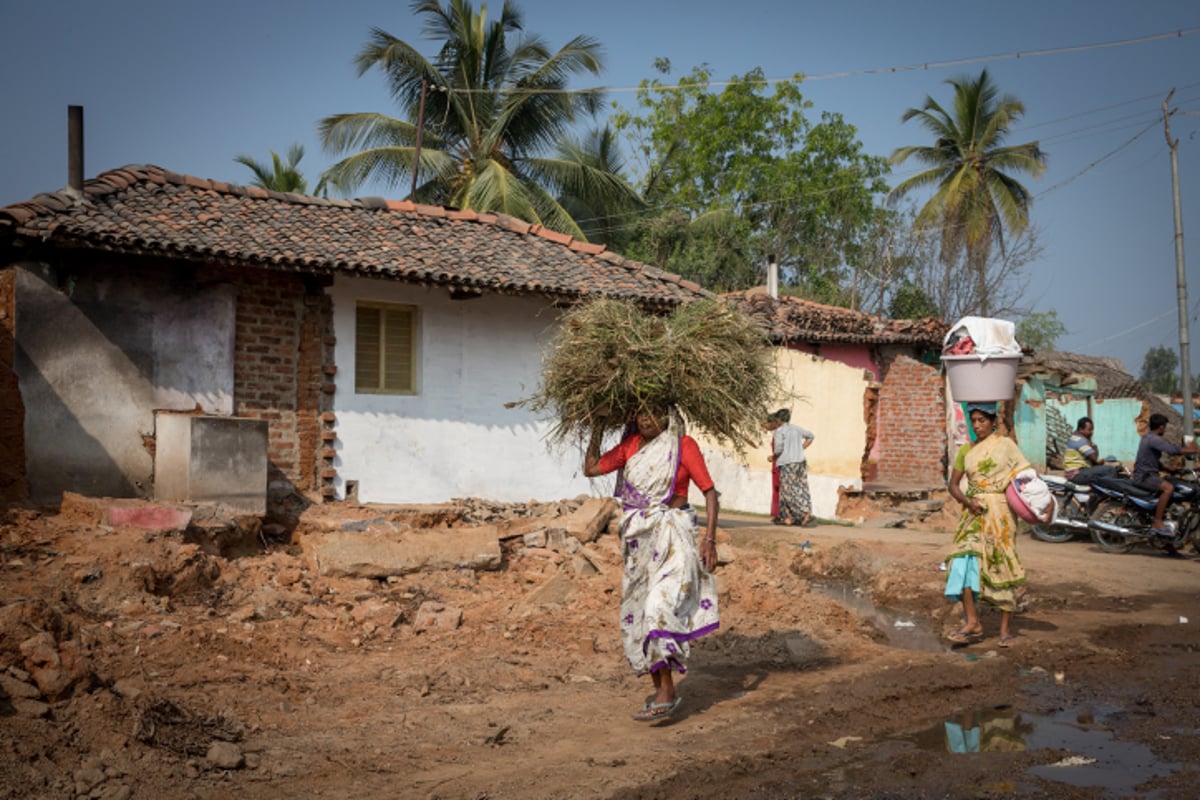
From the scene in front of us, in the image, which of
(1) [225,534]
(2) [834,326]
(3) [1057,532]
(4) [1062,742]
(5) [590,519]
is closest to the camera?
(4) [1062,742]

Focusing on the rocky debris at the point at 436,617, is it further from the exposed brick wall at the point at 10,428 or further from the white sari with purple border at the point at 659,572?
the exposed brick wall at the point at 10,428

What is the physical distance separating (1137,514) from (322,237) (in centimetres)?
1079

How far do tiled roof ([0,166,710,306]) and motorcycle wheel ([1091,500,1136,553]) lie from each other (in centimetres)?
612

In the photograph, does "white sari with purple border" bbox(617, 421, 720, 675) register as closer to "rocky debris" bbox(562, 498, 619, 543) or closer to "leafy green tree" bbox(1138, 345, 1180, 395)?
"rocky debris" bbox(562, 498, 619, 543)

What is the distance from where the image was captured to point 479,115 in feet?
74.3

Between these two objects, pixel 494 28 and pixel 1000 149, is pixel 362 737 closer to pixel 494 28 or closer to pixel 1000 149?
pixel 494 28

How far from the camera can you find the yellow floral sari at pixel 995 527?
7477 mm

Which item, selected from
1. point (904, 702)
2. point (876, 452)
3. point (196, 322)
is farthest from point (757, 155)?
point (904, 702)

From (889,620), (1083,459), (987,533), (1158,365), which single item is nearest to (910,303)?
(1083,459)

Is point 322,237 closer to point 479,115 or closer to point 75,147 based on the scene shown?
point 75,147

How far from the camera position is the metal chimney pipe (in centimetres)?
1010

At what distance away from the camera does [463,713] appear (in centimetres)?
579

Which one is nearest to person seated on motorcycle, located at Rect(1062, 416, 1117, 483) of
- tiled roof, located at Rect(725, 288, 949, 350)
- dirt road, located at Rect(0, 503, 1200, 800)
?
dirt road, located at Rect(0, 503, 1200, 800)

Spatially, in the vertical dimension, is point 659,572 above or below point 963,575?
above
